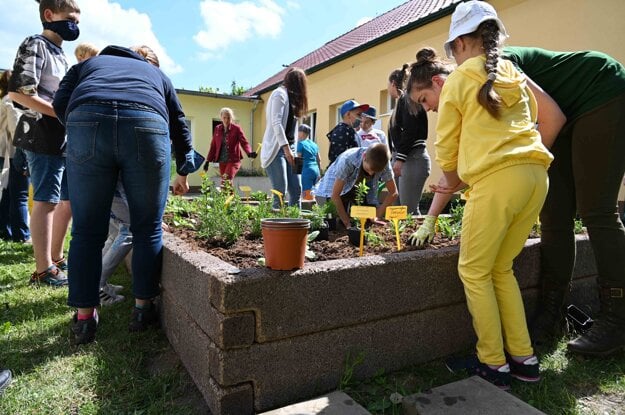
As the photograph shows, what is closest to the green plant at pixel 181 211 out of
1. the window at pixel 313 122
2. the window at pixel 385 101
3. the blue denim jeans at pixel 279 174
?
the blue denim jeans at pixel 279 174

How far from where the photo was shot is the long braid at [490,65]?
1697 millimetres

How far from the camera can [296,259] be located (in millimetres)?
1669

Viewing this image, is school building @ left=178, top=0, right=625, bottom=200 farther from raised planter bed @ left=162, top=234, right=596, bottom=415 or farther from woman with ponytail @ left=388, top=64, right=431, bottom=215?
raised planter bed @ left=162, top=234, right=596, bottom=415

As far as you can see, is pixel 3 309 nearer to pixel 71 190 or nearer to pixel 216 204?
pixel 71 190

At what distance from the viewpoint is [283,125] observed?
391cm

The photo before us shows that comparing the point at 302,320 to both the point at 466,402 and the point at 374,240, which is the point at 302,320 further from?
the point at 374,240

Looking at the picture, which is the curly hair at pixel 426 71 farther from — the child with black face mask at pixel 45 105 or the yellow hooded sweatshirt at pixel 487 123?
the child with black face mask at pixel 45 105

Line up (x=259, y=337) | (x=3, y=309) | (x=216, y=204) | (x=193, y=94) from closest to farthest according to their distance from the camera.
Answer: (x=259, y=337) → (x=3, y=309) → (x=216, y=204) → (x=193, y=94)

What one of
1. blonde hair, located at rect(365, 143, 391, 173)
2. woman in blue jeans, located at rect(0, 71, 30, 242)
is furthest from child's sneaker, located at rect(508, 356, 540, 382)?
woman in blue jeans, located at rect(0, 71, 30, 242)

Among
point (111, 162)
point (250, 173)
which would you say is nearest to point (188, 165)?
point (111, 162)

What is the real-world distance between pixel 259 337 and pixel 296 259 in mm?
333

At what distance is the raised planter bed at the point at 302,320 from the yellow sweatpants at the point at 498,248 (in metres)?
0.22

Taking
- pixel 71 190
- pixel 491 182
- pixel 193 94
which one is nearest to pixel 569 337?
pixel 491 182

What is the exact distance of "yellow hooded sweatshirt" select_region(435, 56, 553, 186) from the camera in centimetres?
175
